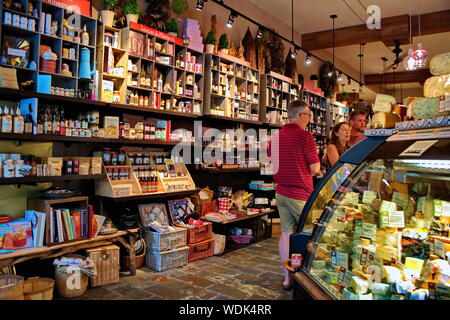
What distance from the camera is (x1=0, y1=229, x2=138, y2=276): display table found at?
3344 millimetres

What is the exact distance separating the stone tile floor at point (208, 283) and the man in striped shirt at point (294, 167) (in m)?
0.54

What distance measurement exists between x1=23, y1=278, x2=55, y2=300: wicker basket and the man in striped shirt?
2.44m

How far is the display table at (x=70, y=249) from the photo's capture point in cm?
334

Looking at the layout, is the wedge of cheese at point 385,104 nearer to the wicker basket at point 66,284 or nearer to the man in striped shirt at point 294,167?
the man in striped shirt at point 294,167

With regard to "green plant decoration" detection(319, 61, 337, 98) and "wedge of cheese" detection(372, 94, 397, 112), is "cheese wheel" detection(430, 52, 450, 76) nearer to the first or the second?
"wedge of cheese" detection(372, 94, 397, 112)

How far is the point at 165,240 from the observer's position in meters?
4.60

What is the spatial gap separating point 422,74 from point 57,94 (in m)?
13.6

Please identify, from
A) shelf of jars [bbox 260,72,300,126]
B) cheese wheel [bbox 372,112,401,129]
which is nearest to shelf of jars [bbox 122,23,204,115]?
shelf of jars [bbox 260,72,300,126]

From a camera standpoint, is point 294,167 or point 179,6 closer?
point 294,167

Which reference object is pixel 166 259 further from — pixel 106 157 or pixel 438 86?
pixel 438 86

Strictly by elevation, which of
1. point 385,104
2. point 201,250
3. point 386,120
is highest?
point 385,104

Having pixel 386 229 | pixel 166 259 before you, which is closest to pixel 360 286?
pixel 386 229

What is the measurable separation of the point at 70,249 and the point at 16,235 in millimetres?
565
